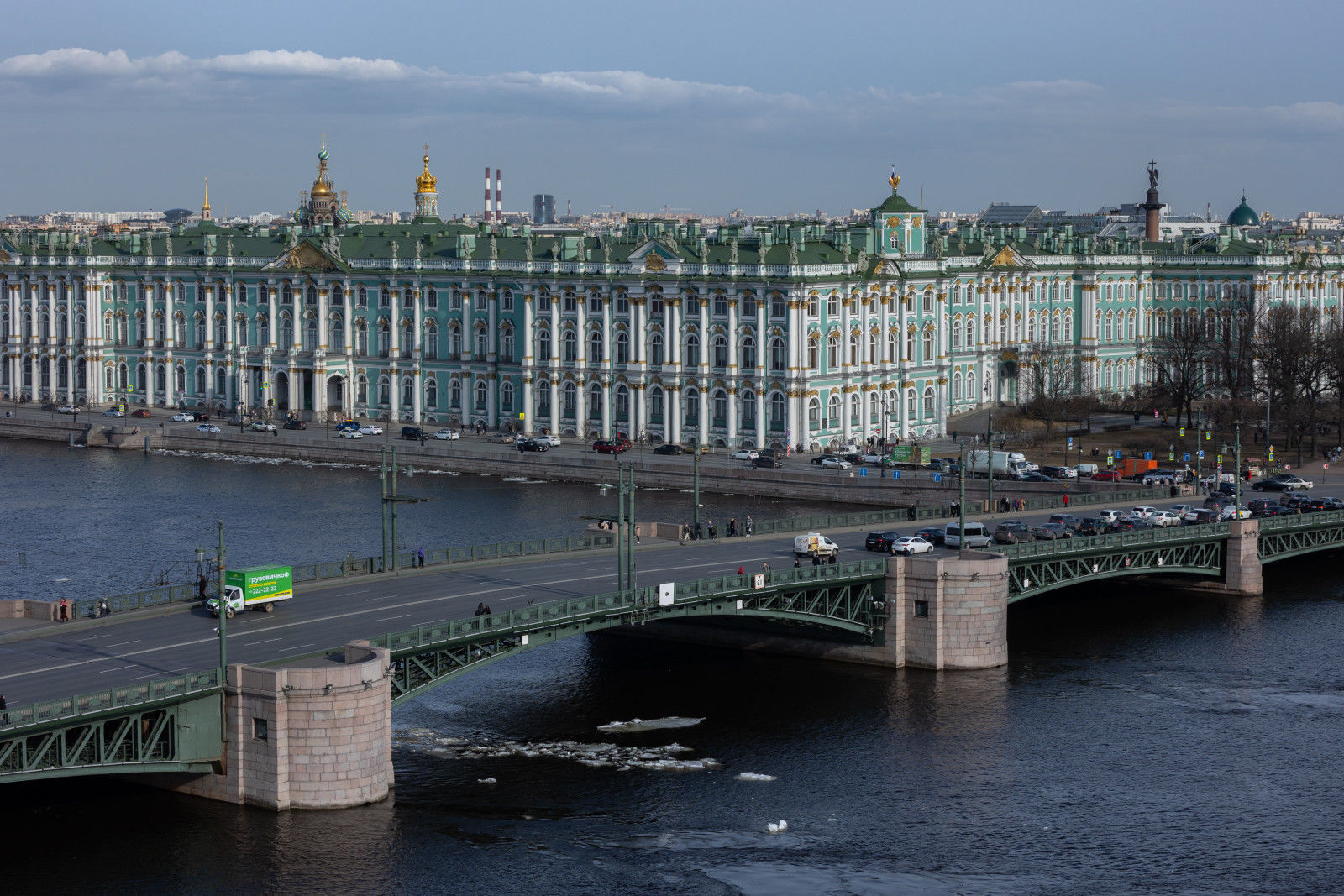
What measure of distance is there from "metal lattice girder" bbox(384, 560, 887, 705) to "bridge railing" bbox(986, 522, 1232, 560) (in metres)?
6.31

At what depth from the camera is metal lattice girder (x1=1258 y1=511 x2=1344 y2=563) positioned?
84.8 metres

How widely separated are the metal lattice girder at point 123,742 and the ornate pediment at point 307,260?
88821 mm

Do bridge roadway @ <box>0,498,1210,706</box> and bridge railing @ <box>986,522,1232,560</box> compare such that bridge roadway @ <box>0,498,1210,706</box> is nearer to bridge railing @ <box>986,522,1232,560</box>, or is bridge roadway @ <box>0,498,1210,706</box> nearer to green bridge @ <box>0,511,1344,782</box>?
green bridge @ <box>0,511,1344,782</box>

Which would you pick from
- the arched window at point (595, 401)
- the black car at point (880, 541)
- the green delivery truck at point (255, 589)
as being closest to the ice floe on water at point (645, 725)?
the green delivery truck at point (255, 589)

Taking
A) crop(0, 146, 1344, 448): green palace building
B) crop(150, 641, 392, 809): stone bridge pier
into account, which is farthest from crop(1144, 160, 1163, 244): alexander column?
crop(150, 641, 392, 809): stone bridge pier

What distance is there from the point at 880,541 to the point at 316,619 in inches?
938

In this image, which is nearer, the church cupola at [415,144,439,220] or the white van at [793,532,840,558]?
the white van at [793,532,840,558]

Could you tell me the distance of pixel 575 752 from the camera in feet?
194

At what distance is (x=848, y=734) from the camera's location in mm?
61406

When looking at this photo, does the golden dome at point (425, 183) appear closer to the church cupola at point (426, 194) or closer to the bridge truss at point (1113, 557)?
the church cupola at point (426, 194)

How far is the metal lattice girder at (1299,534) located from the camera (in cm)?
8481

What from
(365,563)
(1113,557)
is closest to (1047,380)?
(1113,557)

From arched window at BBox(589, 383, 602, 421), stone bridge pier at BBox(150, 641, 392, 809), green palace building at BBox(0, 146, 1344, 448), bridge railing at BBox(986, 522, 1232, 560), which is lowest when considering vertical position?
stone bridge pier at BBox(150, 641, 392, 809)

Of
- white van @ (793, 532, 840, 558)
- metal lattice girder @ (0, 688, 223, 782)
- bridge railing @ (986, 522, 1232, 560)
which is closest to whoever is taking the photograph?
metal lattice girder @ (0, 688, 223, 782)
